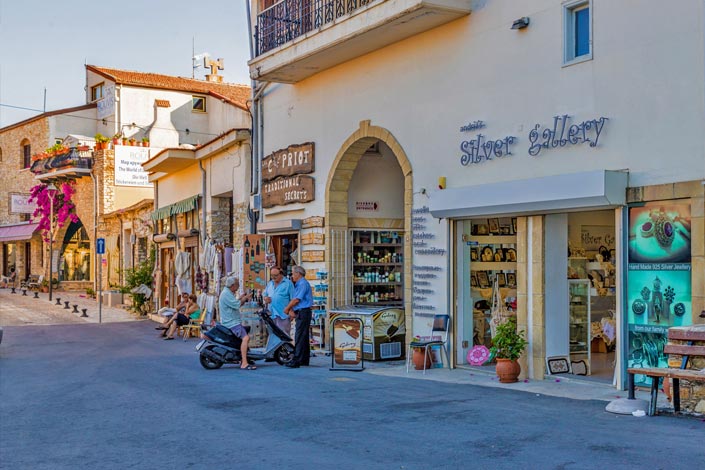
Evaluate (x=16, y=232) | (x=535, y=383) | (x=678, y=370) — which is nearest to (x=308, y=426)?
(x=678, y=370)

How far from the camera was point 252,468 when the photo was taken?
6.55 meters

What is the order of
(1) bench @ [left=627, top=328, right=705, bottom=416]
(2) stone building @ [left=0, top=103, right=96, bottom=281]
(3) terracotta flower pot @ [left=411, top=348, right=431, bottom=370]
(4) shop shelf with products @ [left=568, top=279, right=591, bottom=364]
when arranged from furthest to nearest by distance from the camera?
(2) stone building @ [left=0, top=103, right=96, bottom=281] < (3) terracotta flower pot @ [left=411, top=348, right=431, bottom=370] < (4) shop shelf with products @ [left=568, top=279, right=591, bottom=364] < (1) bench @ [left=627, top=328, right=705, bottom=416]

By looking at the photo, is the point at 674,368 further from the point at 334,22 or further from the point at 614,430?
the point at 334,22

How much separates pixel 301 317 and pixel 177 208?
40.5 ft

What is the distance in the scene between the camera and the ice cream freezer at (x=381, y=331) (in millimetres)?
14234

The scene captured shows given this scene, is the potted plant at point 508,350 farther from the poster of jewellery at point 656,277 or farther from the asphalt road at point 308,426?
the poster of jewellery at point 656,277

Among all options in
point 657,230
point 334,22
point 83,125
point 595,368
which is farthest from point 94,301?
point 657,230

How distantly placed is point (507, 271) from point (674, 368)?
4.62 m

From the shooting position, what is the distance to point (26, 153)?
4675 cm

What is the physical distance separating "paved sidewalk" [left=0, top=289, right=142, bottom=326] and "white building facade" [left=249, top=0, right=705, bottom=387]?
40.6ft

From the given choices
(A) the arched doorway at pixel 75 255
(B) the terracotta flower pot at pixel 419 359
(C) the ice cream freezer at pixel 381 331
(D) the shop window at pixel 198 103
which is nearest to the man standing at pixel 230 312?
(C) the ice cream freezer at pixel 381 331

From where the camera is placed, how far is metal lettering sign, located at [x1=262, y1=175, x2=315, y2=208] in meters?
17.0

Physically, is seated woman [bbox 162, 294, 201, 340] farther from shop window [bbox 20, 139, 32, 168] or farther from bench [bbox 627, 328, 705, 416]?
shop window [bbox 20, 139, 32, 168]

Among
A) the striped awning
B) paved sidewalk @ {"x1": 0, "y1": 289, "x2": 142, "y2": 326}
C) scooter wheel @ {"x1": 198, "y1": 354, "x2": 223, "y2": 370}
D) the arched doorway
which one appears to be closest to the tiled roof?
the arched doorway
